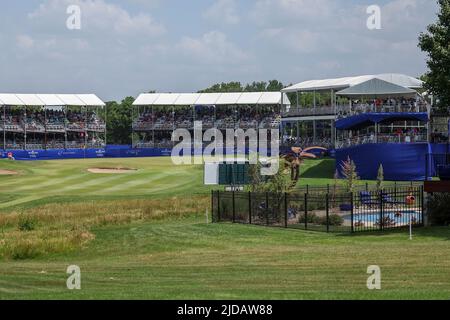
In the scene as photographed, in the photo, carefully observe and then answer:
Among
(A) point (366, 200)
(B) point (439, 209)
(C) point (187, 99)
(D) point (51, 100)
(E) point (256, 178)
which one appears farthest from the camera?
(C) point (187, 99)

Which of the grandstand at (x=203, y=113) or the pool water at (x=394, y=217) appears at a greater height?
the grandstand at (x=203, y=113)

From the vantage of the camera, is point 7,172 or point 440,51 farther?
point 7,172

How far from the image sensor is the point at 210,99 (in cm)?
10694

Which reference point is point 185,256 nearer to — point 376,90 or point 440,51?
point 440,51

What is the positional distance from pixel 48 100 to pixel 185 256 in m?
79.3

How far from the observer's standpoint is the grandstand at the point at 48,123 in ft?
313

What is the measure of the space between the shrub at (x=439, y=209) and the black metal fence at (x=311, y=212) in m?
0.35

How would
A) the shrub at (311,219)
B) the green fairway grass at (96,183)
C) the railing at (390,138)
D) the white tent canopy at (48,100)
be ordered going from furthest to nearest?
the white tent canopy at (48,100)
the railing at (390,138)
the green fairway grass at (96,183)
the shrub at (311,219)

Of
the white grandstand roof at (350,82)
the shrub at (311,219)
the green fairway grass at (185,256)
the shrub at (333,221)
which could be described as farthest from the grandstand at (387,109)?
the shrub at (333,221)

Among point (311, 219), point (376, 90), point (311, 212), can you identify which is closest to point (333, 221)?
point (311, 219)

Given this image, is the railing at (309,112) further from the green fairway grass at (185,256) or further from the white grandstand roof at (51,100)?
the green fairway grass at (185,256)

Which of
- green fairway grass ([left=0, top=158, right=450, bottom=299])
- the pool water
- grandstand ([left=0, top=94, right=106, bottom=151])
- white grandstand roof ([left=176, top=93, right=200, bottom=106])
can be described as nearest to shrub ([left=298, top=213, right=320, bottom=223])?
the pool water

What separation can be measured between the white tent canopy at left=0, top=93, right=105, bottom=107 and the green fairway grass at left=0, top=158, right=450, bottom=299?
53.5 m
